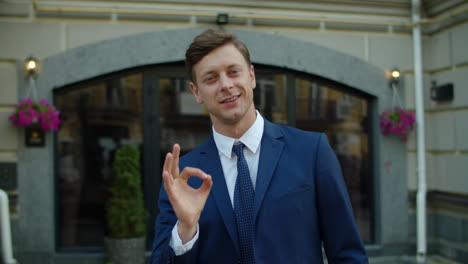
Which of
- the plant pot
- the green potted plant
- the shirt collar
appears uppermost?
the shirt collar

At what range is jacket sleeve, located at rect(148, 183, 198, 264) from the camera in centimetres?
177

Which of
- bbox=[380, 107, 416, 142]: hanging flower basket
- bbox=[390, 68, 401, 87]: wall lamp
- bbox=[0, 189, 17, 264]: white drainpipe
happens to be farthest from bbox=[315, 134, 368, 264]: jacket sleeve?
bbox=[390, 68, 401, 87]: wall lamp

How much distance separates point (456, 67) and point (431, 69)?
432 millimetres

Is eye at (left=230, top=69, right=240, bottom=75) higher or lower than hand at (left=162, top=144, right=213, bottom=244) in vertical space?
higher

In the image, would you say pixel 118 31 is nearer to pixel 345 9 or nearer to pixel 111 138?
pixel 111 138

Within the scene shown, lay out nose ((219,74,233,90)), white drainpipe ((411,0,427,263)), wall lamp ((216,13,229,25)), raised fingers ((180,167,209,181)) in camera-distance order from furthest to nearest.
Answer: white drainpipe ((411,0,427,263)) → wall lamp ((216,13,229,25)) → nose ((219,74,233,90)) → raised fingers ((180,167,209,181))

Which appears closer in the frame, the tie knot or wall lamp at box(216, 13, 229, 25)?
the tie knot

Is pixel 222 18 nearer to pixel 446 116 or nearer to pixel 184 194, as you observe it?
pixel 446 116

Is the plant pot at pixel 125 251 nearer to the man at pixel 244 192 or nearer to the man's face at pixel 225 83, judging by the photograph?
the man at pixel 244 192

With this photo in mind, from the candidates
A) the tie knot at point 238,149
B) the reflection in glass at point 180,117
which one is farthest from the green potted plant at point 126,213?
the tie knot at point 238,149

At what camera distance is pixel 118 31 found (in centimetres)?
562

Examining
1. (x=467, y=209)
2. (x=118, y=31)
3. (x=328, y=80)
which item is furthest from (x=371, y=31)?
(x=118, y=31)

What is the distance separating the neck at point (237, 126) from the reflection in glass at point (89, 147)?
400cm

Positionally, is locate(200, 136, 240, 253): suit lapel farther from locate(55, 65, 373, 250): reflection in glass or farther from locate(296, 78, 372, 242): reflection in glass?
locate(296, 78, 372, 242): reflection in glass
